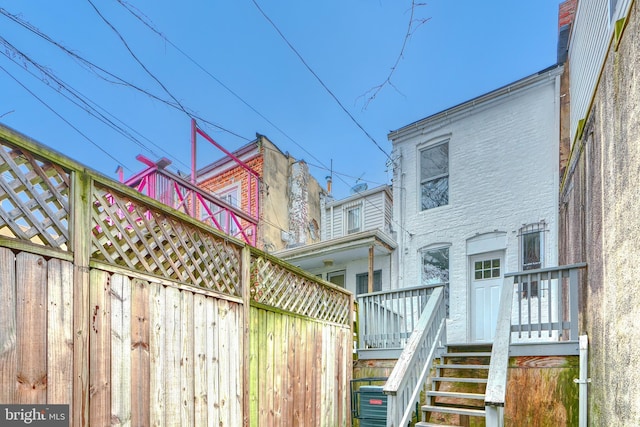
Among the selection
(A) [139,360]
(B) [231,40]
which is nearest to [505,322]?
(A) [139,360]

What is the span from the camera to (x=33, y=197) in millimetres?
2080

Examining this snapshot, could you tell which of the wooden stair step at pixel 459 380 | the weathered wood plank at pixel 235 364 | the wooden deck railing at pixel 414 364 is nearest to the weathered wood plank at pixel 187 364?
the weathered wood plank at pixel 235 364

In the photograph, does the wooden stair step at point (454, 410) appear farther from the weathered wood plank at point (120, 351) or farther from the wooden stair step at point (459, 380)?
the weathered wood plank at point (120, 351)

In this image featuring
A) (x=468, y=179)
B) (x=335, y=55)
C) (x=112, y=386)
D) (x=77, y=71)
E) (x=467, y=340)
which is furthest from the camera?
(x=468, y=179)

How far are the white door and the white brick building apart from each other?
0.06 ft

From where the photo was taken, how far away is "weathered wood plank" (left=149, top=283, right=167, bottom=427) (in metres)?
2.69

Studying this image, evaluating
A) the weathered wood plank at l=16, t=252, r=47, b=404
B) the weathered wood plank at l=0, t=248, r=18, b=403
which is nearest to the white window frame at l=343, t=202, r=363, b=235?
the weathered wood plank at l=16, t=252, r=47, b=404

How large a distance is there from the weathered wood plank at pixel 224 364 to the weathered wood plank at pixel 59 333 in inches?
54.0

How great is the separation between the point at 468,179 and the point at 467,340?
3287 millimetres

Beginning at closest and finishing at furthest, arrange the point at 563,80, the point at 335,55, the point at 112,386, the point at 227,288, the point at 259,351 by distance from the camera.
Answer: the point at 112,386, the point at 227,288, the point at 259,351, the point at 335,55, the point at 563,80

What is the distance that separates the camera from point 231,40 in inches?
307

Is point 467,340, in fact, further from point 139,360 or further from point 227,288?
point 139,360

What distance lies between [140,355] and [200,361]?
0.64 m

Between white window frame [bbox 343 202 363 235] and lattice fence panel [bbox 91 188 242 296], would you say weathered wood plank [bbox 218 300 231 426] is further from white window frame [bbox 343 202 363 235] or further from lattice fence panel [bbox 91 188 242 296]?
white window frame [bbox 343 202 363 235]
